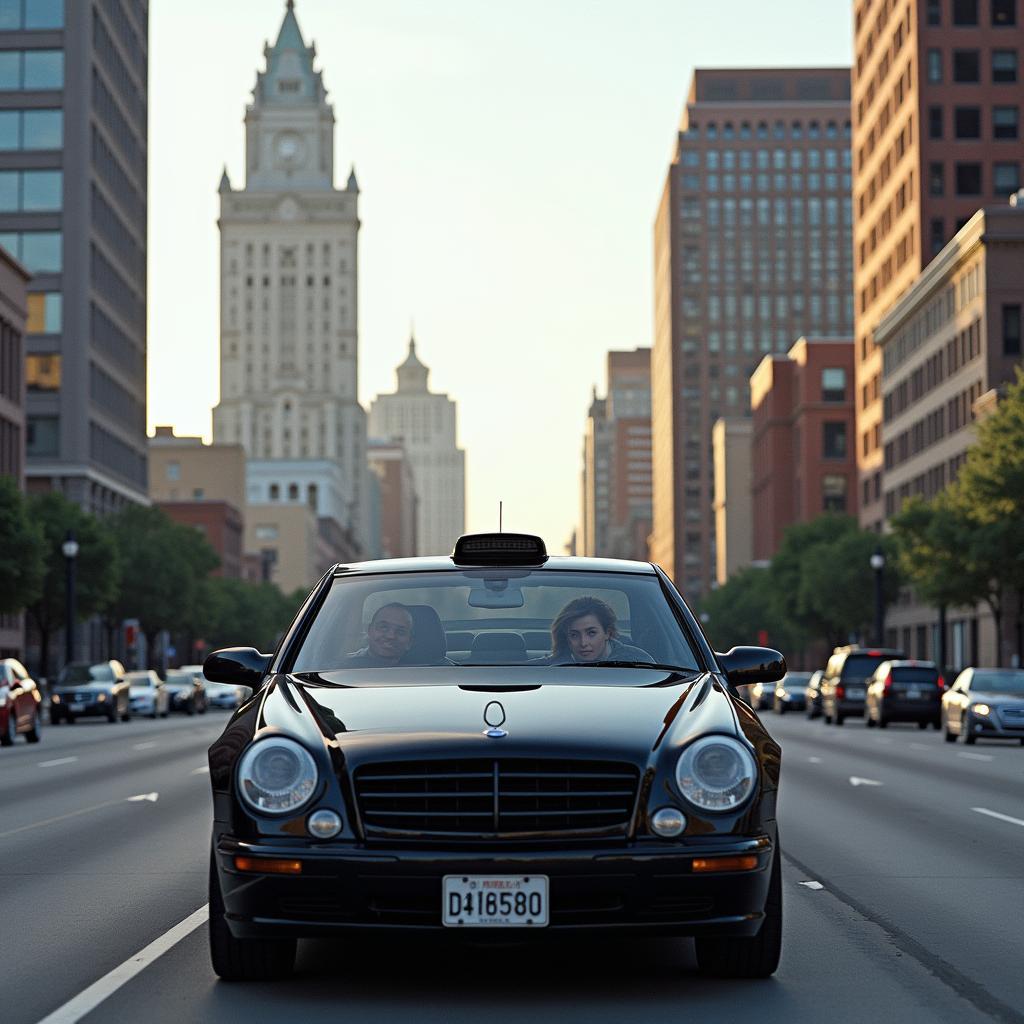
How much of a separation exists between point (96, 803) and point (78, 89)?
76530 mm

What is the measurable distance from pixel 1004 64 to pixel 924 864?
3720 inches

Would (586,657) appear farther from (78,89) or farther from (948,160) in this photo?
(948,160)

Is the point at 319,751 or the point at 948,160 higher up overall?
the point at 948,160

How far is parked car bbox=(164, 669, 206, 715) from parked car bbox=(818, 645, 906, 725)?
2251cm

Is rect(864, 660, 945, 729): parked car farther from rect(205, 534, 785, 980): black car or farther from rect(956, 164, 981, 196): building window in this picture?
rect(956, 164, 981, 196): building window

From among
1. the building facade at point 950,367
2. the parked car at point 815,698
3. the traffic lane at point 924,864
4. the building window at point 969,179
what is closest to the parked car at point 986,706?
the traffic lane at point 924,864

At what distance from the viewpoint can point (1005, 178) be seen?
99750 millimetres

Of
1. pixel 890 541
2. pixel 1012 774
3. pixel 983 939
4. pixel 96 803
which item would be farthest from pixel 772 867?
pixel 890 541

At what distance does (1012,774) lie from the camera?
24.0 meters

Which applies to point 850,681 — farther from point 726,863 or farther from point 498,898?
point 498,898

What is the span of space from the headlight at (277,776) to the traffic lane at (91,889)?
114 cm

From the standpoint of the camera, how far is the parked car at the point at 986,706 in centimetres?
3288

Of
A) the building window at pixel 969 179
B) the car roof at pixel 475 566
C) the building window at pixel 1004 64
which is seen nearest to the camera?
the car roof at pixel 475 566

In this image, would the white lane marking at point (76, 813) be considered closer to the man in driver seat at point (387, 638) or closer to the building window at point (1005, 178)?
the man in driver seat at point (387, 638)
